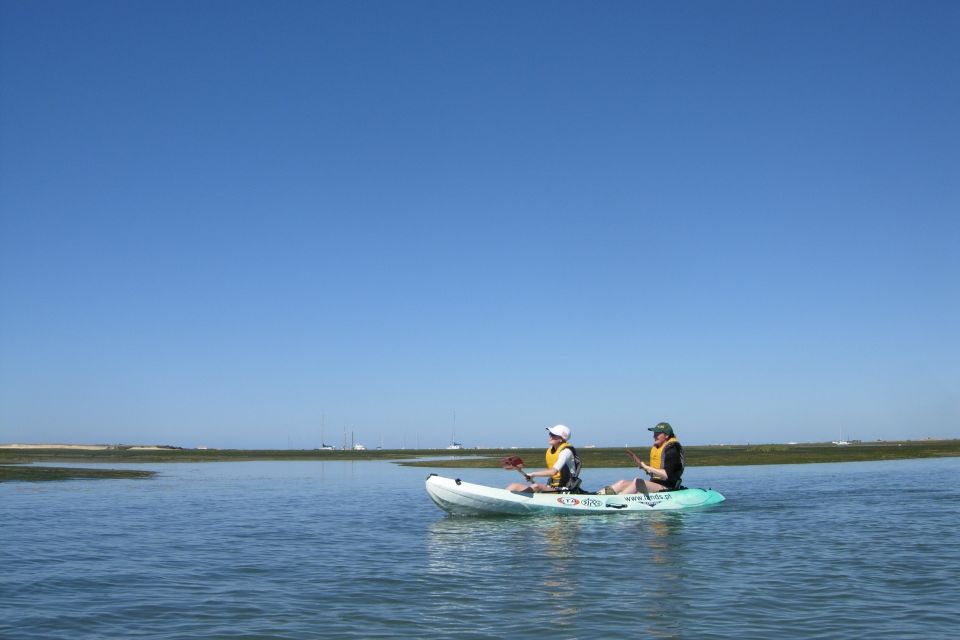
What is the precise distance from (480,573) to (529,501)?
8.60 m

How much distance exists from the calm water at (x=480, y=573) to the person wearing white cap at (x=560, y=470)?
3.46 ft

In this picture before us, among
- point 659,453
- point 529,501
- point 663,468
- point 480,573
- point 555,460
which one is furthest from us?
point 659,453

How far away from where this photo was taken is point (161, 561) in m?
15.2

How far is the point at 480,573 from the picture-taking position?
13594mm

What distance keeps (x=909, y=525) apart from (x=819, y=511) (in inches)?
152

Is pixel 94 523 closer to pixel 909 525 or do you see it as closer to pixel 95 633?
pixel 95 633

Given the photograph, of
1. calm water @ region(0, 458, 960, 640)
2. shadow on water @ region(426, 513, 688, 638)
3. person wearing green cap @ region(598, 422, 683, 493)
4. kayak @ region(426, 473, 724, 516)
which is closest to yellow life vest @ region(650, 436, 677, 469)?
person wearing green cap @ region(598, 422, 683, 493)

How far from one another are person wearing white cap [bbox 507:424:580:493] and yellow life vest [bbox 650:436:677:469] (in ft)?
7.90

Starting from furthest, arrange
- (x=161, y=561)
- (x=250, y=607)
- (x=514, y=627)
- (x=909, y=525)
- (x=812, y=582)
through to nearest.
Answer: (x=909, y=525)
(x=161, y=561)
(x=812, y=582)
(x=250, y=607)
(x=514, y=627)

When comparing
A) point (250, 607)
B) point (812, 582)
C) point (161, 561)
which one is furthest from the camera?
point (161, 561)

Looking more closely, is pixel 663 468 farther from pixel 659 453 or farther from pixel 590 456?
pixel 590 456

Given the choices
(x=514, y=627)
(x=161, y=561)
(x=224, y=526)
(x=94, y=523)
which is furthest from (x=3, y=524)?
(x=514, y=627)

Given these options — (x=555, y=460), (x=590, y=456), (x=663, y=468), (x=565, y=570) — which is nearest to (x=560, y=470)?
(x=555, y=460)

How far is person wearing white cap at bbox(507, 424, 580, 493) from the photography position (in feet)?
73.9
